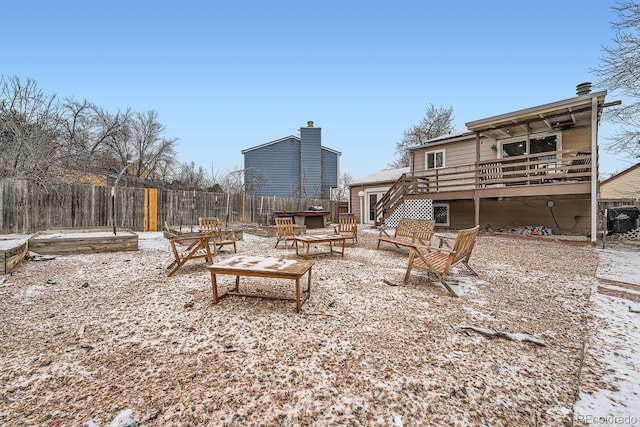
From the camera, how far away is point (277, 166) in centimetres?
2328

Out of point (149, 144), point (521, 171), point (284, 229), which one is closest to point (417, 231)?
point (284, 229)

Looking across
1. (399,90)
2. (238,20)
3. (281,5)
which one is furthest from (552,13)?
(238,20)

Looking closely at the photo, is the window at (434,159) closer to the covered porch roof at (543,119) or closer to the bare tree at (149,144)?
the covered porch roof at (543,119)

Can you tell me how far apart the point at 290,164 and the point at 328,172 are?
12.3ft

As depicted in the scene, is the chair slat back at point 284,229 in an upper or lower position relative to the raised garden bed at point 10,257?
upper

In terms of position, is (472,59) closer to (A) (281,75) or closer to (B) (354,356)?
(A) (281,75)

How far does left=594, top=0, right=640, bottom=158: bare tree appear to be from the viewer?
268 inches

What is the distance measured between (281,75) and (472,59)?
10804mm

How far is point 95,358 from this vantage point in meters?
2.11

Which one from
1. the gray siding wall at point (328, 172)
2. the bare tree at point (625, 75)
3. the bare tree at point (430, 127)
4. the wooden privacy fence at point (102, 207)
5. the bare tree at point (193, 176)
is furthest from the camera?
the gray siding wall at point (328, 172)

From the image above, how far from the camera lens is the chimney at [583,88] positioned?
9.35m

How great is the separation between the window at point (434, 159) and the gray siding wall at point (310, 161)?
1177 cm

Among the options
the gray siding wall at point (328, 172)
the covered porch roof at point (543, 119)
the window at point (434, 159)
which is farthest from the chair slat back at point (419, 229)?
the gray siding wall at point (328, 172)

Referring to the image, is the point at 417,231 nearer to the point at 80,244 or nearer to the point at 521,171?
the point at 521,171
